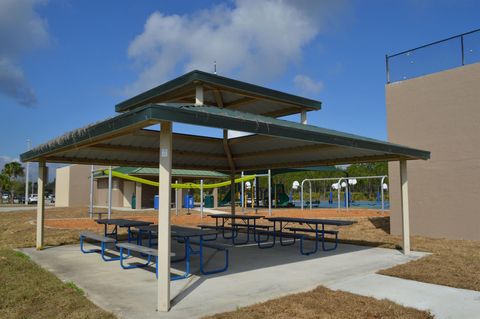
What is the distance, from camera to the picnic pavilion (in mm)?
5195

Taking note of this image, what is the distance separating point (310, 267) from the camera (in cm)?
798

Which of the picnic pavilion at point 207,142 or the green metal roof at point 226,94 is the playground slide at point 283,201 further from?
the green metal roof at point 226,94

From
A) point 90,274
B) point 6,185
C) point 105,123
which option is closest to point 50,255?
point 90,274

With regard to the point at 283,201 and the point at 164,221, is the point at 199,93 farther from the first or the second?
the point at 283,201

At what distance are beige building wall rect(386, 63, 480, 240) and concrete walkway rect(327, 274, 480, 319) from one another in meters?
6.13

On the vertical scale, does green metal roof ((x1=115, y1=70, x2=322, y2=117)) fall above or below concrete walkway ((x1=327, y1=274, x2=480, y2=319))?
above

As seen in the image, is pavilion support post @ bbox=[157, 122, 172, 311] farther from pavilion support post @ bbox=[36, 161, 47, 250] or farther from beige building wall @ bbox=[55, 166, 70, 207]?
beige building wall @ bbox=[55, 166, 70, 207]

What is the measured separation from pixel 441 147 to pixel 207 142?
23.4ft

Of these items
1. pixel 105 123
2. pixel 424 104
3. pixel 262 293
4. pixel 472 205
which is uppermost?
pixel 424 104

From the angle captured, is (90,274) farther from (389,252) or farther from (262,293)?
(389,252)

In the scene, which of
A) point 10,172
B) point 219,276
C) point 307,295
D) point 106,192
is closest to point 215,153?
point 219,276

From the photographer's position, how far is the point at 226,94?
10805 millimetres

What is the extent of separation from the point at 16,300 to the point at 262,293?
11.4 feet

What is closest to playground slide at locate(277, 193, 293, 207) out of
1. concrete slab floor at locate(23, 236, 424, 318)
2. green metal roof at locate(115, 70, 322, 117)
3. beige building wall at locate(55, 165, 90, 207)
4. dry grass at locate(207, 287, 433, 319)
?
beige building wall at locate(55, 165, 90, 207)
